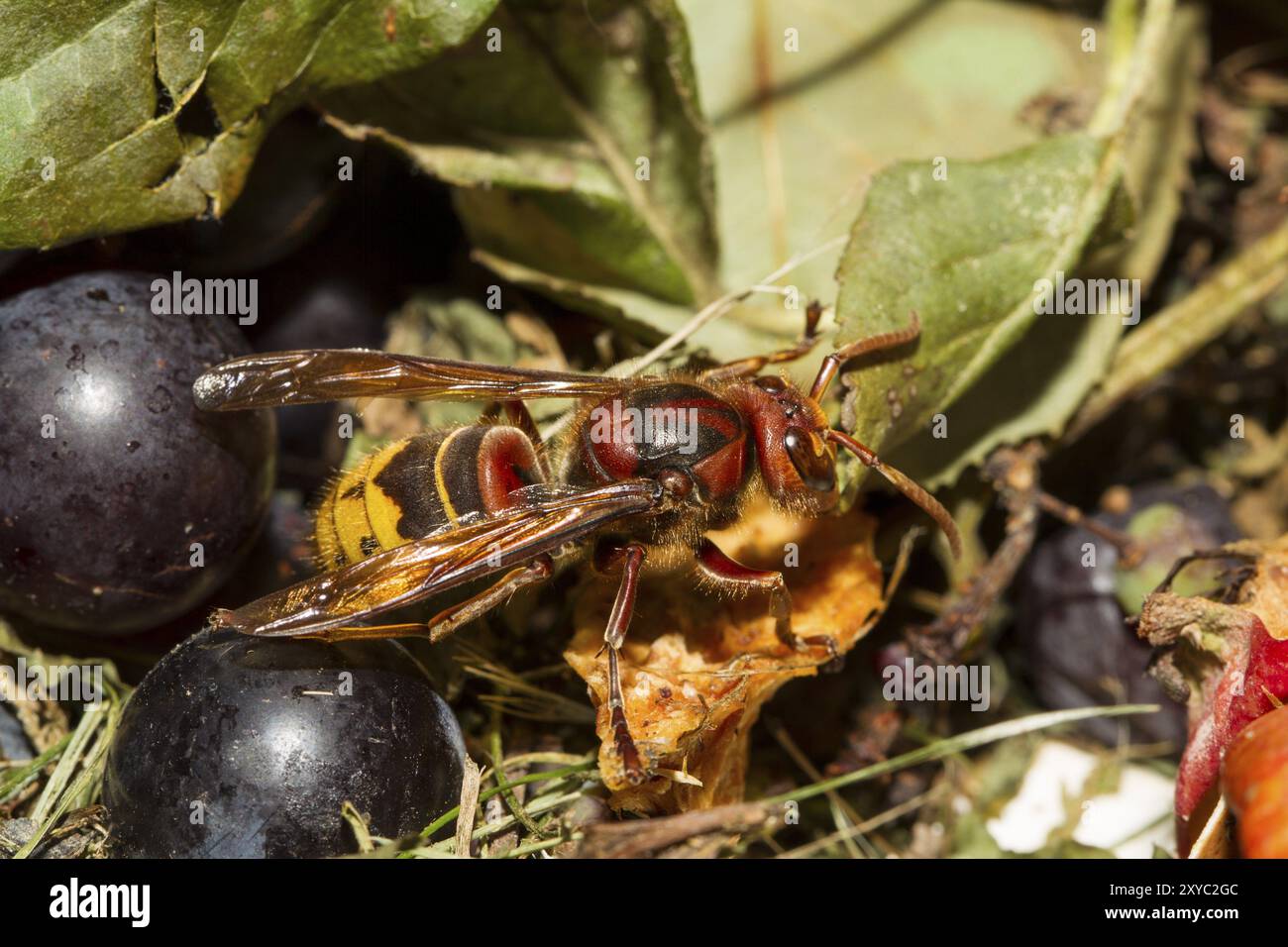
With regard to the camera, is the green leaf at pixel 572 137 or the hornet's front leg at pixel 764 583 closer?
the hornet's front leg at pixel 764 583

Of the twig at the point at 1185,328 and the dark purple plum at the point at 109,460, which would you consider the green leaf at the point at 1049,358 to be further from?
the dark purple plum at the point at 109,460

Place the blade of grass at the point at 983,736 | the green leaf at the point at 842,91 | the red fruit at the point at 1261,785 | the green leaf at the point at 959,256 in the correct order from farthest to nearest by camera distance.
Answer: the green leaf at the point at 842,91, the blade of grass at the point at 983,736, the green leaf at the point at 959,256, the red fruit at the point at 1261,785

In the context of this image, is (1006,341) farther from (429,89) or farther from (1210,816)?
(429,89)

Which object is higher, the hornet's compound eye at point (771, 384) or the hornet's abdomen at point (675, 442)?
→ the hornet's compound eye at point (771, 384)

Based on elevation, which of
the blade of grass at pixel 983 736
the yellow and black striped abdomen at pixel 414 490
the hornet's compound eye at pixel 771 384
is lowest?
the blade of grass at pixel 983 736

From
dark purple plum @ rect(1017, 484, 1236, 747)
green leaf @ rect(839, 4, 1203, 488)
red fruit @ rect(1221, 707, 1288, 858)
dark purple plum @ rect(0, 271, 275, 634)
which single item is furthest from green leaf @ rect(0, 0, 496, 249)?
red fruit @ rect(1221, 707, 1288, 858)

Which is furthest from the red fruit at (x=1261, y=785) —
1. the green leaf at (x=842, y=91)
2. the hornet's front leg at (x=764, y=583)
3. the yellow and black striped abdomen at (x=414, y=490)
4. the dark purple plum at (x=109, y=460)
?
the dark purple plum at (x=109, y=460)

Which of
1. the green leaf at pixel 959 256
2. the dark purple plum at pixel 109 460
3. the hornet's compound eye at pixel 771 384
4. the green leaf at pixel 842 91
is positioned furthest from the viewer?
the green leaf at pixel 842 91
